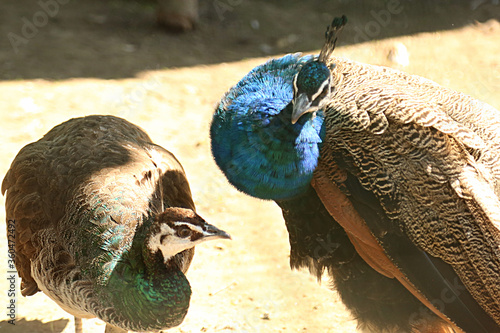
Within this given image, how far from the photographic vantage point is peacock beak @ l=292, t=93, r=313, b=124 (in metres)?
2.49

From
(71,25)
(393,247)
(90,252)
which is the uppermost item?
(393,247)

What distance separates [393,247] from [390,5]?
16.9 ft

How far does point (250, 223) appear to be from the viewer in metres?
4.15

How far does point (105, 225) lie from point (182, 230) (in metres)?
0.49

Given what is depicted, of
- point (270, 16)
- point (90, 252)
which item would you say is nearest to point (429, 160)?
point (90, 252)

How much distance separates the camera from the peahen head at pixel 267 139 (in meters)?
2.63

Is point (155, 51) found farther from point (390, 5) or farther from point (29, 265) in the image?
point (29, 265)

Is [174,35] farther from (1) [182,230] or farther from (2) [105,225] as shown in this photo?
(1) [182,230]

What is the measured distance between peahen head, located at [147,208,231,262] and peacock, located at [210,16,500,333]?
1.36ft

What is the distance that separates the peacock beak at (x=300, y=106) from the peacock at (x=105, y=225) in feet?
1.83
